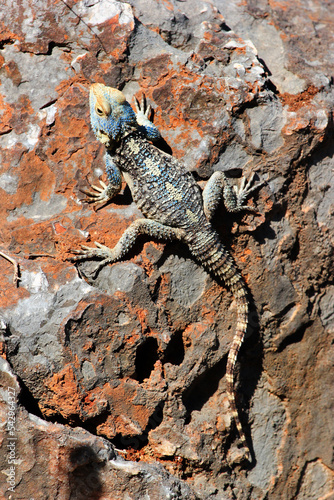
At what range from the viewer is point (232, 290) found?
4266 mm

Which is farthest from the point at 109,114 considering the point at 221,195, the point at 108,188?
the point at 221,195

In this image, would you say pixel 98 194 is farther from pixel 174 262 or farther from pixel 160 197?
pixel 174 262

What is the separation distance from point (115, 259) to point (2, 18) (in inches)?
121

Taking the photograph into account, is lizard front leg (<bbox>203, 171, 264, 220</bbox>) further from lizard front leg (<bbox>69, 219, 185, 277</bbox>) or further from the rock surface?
lizard front leg (<bbox>69, 219, 185, 277</bbox>)

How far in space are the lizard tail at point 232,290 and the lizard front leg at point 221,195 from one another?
1.25ft

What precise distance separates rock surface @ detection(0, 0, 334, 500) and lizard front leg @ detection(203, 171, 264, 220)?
0.54 feet

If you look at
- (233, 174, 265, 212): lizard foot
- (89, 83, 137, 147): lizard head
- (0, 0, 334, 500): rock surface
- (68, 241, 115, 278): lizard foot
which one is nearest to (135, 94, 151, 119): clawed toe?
(0, 0, 334, 500): rock surface

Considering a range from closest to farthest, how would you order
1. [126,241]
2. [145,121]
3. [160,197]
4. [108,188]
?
[126,241] → [160,197] → [108,188] → [145,121]

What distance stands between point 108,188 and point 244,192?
A: 142 cm

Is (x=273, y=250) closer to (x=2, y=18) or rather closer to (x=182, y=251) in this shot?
(x=182, y=251)

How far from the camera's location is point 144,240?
14.0 feet

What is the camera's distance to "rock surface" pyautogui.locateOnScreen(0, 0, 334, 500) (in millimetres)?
3881

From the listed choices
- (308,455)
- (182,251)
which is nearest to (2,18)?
(182,251)

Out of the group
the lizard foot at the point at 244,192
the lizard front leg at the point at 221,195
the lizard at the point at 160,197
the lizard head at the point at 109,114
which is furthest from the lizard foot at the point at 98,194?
the lizard foot at the point at 244,192
